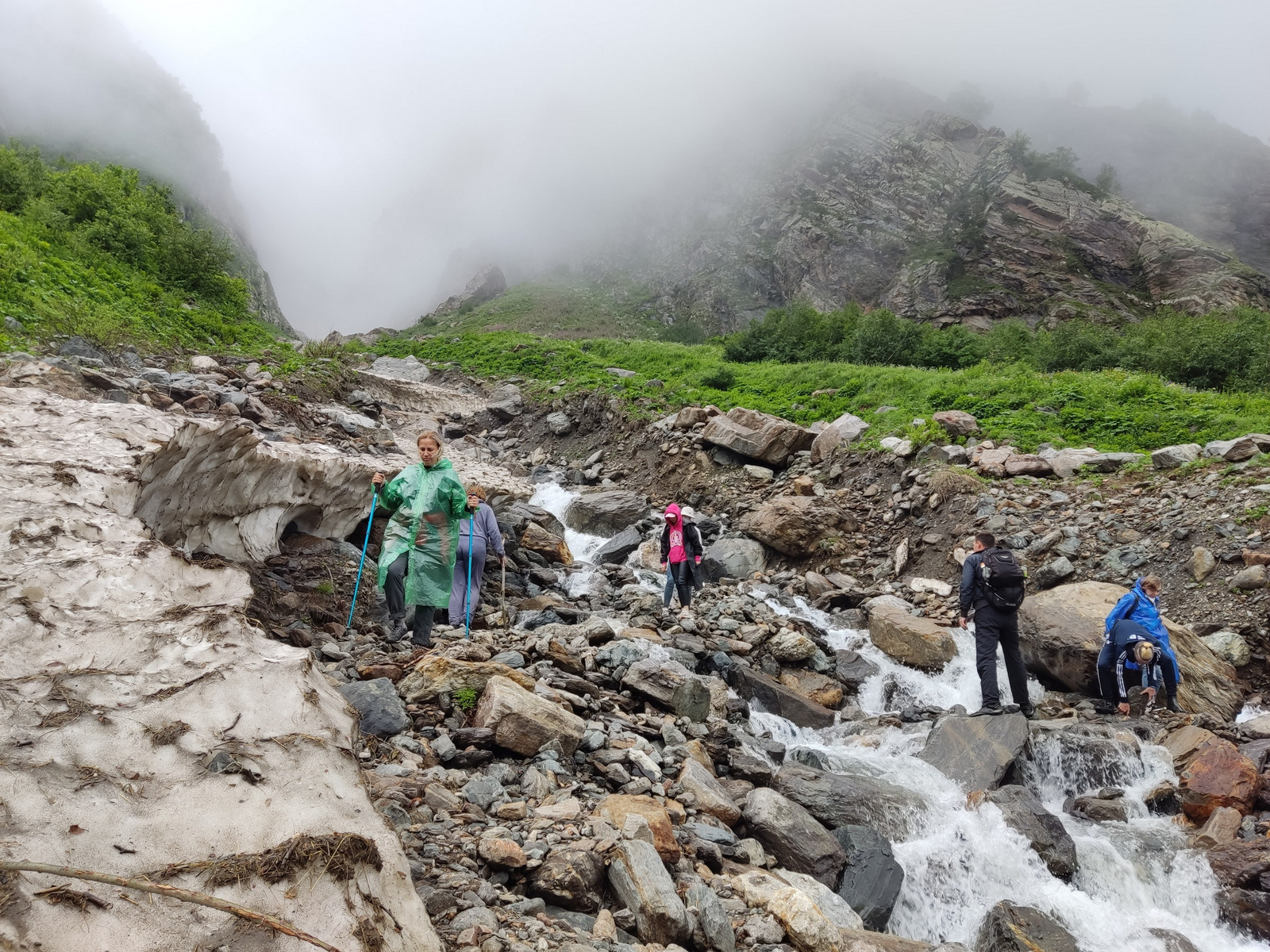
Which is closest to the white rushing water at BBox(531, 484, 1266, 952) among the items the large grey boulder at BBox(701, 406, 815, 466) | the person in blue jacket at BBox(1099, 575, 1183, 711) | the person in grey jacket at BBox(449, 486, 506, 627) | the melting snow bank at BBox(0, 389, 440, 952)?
the person in blue jacket at BBox(1099, 575, 1183, 711)

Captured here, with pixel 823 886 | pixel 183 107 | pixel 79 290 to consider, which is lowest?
pixel 823 886

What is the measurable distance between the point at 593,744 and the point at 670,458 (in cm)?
1286

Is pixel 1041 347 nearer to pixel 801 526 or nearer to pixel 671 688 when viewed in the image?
pixel 801 526

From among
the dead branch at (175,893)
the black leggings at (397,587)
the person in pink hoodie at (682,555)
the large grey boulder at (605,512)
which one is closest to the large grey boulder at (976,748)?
the person in pink hoodie at (682,555)

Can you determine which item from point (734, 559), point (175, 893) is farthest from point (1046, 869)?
point (734, 559)

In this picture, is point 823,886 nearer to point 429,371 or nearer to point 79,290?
point 79,290

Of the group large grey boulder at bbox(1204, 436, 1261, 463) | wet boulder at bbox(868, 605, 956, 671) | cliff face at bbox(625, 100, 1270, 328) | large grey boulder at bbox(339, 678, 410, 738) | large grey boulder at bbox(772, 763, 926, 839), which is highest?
cliff face at bbox(625, 100, 1270, 328)

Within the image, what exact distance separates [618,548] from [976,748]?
26.4 ft

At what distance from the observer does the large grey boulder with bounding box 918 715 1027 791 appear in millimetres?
6762

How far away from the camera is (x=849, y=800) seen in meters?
6.05

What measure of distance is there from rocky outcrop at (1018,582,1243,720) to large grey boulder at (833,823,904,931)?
469cm

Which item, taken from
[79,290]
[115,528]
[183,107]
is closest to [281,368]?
[79,290]

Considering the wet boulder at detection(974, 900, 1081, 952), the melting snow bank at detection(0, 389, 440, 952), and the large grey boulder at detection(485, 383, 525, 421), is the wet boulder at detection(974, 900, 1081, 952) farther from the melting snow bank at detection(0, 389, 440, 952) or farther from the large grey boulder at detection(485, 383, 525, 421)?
the large grey boulder at detection(485, 383, 525, 421)

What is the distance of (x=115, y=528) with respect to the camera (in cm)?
439
